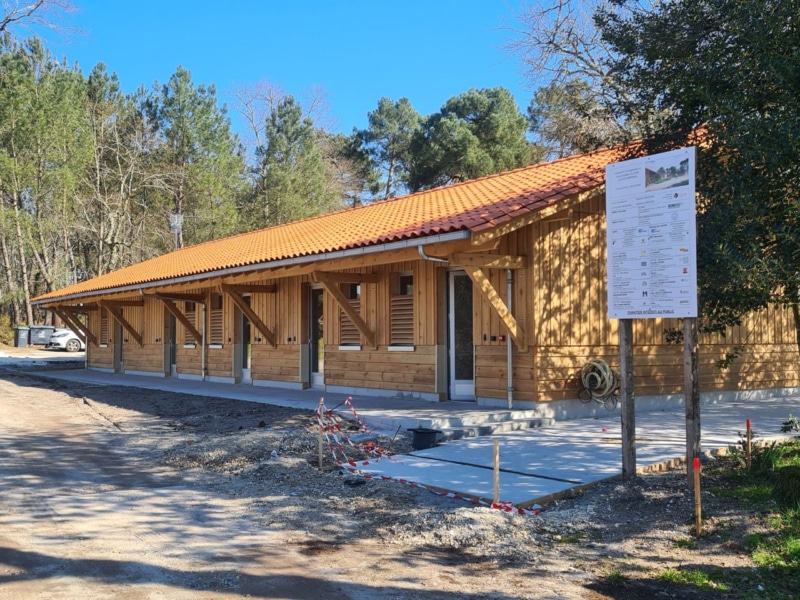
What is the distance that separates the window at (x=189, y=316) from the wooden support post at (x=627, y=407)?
16497mm

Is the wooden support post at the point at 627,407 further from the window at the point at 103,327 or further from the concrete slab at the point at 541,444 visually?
the window at the point at 103,327

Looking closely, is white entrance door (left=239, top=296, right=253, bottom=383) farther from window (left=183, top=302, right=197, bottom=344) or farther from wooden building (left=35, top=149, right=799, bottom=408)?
window (left=183, top=302, right=197, bottom=344)

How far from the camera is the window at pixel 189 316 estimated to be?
71.3ft

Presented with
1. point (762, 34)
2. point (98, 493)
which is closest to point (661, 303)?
point (762, 34)

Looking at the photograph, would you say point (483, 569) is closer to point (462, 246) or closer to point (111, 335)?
point (462, 246)

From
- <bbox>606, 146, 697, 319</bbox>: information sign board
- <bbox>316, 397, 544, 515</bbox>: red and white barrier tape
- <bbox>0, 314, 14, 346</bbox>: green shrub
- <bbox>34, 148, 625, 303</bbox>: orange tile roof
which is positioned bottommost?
<bbox>316, 397, 544, 515</bbox>: red and white barrier tape

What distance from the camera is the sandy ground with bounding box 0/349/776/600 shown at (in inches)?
188

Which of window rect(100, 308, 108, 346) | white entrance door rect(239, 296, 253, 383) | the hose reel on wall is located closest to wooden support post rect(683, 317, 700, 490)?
the hose reel on wall

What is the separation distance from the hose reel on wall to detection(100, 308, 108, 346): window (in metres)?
22.1

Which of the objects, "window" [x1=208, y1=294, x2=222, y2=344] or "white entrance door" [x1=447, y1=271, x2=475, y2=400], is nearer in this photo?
"white entrance door" [x1=447, y1=271, x2=475, y2=400]

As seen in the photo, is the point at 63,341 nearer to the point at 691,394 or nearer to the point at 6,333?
the point at 6,333

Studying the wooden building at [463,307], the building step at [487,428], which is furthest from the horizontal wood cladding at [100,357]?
the building step at [487,428]

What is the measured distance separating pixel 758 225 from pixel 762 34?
79.9 inches

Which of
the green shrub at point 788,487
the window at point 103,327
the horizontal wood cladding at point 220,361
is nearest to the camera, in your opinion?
the green shrub at point 788,487
